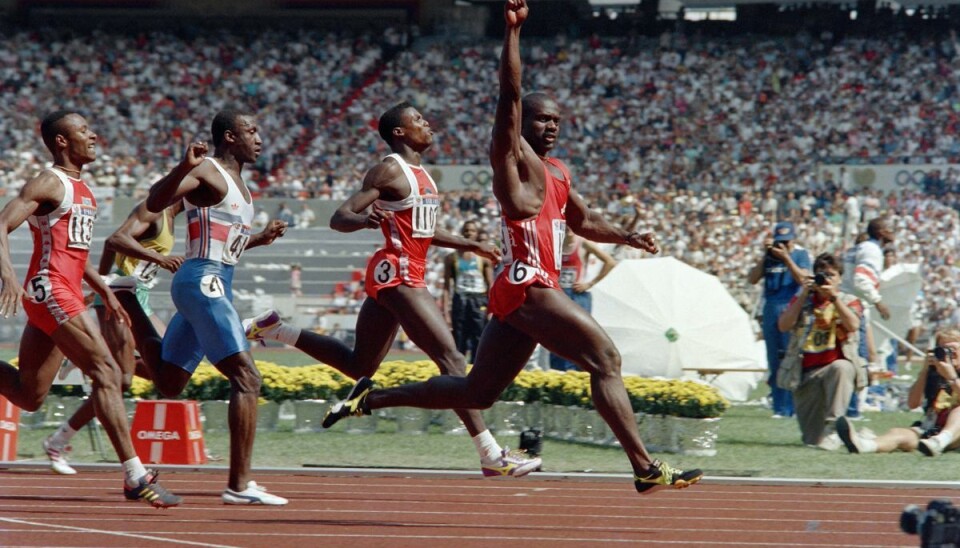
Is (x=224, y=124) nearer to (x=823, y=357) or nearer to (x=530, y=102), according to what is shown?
(x=530, y=102)

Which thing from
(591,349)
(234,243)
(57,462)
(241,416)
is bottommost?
(57,462)

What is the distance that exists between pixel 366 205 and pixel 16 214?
1848mm

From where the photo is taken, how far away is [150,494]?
7043 mm

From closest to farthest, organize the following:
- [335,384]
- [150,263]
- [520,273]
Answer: [520,273] → [150,263] → [335,384]

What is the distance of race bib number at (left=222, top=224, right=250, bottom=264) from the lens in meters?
7.66

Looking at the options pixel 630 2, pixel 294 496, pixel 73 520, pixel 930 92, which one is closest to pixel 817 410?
pixel 294 496

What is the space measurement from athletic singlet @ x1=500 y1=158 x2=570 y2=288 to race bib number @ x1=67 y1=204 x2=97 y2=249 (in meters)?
2.21

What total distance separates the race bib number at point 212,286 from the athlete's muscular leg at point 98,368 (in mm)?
581

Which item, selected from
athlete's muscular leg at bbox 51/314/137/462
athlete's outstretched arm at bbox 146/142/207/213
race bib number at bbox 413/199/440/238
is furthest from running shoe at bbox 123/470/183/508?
race bib number at bbox 413/199/440/238

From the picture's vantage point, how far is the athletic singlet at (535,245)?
695 cm

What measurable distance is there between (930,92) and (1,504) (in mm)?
28203

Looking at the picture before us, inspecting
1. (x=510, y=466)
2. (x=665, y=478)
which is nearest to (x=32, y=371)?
(x=510, y=466)

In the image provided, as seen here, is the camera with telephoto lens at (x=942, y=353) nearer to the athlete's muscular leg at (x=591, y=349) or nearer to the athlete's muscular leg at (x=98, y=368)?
the athlete's muscular leg at (x=591, y=349)

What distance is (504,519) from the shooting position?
279 inches
